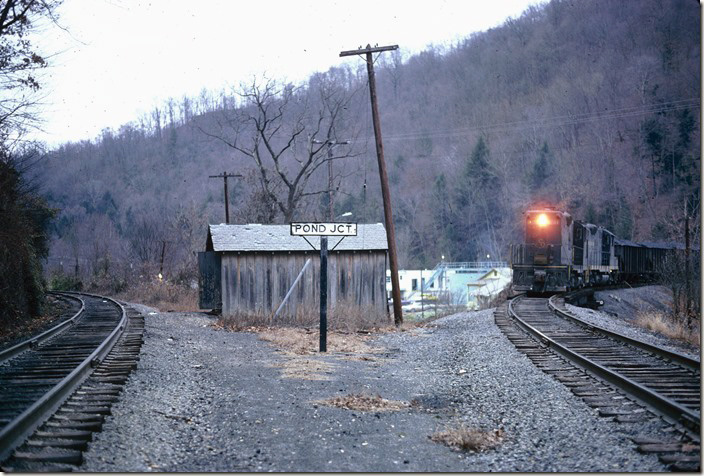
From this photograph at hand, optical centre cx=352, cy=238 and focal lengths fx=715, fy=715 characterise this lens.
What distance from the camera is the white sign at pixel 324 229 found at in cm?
1472

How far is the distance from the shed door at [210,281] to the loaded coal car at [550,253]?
44.5ft

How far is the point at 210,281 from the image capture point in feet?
84.9

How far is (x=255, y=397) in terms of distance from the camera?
9.34 metres

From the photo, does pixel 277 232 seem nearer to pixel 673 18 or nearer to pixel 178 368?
pixel 178 368

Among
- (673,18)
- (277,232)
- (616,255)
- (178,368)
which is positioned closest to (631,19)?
(673,18)

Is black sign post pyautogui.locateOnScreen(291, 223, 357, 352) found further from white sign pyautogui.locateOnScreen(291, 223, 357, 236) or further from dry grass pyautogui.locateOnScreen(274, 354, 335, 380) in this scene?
dry grass pyautogui.locateOnScreen(274, 354, 335, 380)

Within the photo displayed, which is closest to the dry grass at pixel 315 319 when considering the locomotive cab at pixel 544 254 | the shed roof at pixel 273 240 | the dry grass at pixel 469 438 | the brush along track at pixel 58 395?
the shed roof at pixel 273 240

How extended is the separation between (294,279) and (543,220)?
12.9 meters

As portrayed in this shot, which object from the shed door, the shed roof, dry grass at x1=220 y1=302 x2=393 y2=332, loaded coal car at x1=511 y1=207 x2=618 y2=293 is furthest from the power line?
the shed door

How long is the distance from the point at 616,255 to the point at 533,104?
78.1m

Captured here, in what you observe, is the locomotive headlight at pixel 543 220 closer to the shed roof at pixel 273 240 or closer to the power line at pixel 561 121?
the shed roof at pixel 273 240

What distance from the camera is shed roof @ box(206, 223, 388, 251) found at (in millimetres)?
24672

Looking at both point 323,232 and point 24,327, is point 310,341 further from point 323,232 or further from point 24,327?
point 24,327

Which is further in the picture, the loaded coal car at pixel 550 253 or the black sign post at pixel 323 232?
the loaded coal car at pixel 550 253
